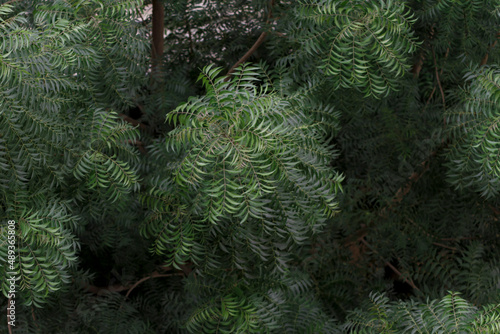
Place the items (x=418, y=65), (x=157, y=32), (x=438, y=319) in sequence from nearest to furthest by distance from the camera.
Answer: (x=438, y=319) < (x=157, y=32) < (x=418, y=65)

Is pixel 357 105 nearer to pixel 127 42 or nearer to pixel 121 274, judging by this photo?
pixel 127 42

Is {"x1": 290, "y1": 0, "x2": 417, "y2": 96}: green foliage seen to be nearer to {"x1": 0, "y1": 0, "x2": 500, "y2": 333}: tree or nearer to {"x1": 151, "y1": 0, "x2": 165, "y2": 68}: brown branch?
{"x1": 0, "y1": 0, "x2": 500, "y2": 333}: tree

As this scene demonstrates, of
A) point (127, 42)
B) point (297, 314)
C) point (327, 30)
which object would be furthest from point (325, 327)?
point (127, 42)

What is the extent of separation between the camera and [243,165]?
76cm

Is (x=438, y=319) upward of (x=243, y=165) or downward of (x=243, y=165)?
downward

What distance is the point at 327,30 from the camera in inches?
39.7

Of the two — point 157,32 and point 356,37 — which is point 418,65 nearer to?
point 356,37

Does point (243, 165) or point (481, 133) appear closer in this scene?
point (243, 165)

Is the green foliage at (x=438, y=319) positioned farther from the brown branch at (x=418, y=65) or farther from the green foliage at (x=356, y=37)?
the brown branch at (x=418, y=65)

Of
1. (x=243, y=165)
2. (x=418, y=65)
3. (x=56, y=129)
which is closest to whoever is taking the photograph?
(x=243, y=165)

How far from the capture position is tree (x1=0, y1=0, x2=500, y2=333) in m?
0.84

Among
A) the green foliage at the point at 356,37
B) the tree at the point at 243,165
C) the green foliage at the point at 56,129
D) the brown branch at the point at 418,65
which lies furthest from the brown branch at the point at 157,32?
the brown branch at the point at 418,65

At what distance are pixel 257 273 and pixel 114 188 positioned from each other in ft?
1.12

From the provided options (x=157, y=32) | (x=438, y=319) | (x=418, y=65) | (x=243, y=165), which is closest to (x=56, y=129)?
(x=243, y=165)
